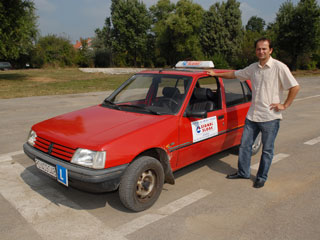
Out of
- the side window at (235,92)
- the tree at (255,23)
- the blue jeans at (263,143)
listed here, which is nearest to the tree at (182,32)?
the side window at (235,92)

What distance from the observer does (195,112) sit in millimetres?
3701

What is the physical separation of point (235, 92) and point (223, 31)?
42719mm

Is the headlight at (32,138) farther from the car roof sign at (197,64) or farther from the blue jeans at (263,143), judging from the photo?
the blue jeans at (263,143)

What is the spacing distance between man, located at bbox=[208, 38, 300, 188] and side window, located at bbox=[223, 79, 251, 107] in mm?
572

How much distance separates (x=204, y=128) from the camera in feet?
13.2

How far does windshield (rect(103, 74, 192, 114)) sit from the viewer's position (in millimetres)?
3924

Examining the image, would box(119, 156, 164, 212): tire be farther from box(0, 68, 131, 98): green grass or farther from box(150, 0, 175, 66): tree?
box(150, 0, 175, 66): tree

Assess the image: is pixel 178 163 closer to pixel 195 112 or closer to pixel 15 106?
pixel 195 112

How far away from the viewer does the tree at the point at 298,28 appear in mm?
34875

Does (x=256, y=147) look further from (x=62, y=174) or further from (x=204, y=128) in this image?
(x=62, y=174)

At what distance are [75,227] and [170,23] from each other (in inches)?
1900

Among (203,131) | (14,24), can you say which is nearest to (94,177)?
(203,131)

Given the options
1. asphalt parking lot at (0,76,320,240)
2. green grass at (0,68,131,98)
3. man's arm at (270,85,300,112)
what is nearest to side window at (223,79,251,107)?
man's arm at (270,85,300,112)

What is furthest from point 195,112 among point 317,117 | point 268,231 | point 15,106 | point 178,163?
point 15,106
